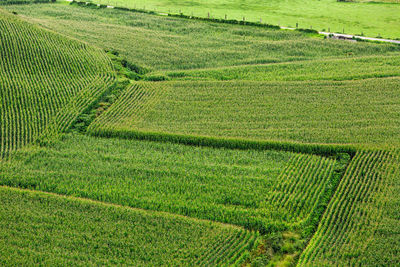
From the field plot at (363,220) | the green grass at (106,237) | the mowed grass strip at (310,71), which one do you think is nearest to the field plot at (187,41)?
the mowed grass strip at (310,71)

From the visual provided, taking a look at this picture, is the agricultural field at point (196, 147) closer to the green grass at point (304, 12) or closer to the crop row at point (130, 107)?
the crop row at point (130, 107)

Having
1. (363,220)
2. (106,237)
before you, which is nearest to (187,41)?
(106,237)

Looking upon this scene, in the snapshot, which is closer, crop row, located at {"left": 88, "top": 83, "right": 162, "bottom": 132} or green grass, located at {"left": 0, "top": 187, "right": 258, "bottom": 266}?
green grass, located at {"left": 0, "top": 187, "right": 258, "bottom": 266}

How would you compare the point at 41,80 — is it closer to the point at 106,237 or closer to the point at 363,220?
the point at 106,237

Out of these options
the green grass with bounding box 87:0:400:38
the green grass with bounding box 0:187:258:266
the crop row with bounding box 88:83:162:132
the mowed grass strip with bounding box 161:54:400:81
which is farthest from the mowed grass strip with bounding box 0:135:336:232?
the green grass with bounding box 87:0:400:38

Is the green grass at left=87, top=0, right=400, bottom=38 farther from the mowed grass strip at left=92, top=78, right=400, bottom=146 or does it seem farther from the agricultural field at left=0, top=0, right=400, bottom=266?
the mowed grass strip at left=92, top=78, right=400, bottom=146

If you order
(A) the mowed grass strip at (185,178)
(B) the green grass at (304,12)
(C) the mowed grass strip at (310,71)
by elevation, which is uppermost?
(B) the green grass at (304,12)
